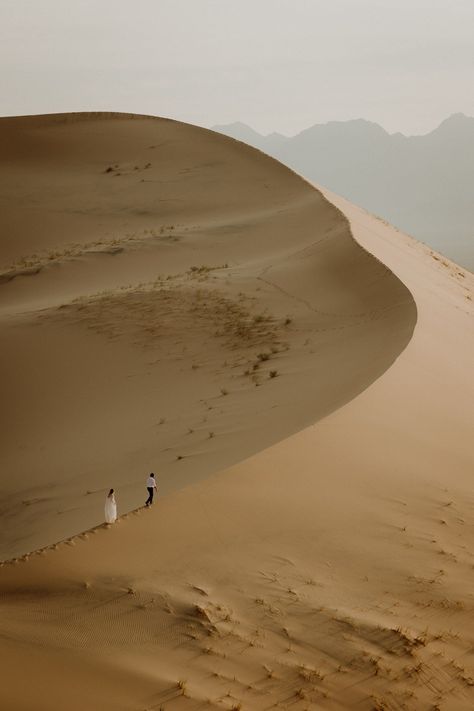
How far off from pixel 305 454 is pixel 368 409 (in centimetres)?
124

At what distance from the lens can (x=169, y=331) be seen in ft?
45.8

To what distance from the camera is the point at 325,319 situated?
13.4 m

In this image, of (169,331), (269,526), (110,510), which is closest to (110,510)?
(110,510)

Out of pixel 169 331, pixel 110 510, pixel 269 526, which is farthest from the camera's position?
pixel 169 331

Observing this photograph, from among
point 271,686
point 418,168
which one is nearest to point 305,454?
point 271,686

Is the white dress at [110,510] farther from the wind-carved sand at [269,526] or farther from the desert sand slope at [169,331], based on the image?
the desert sand slope at [169,331]

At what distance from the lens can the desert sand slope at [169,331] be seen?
970 cm

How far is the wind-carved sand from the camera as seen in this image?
18.6 ft

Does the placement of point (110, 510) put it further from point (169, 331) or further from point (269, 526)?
point (169, 331)

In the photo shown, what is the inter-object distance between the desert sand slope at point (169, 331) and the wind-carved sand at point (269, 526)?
0.06 metres

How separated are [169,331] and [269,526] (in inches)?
282

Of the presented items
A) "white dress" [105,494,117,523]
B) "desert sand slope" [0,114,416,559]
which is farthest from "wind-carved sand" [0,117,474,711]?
"white dress" [105,494,117,523]

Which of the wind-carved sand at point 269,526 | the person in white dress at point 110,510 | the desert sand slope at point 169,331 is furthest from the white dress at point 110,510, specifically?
the desert sand slope at point 169,331

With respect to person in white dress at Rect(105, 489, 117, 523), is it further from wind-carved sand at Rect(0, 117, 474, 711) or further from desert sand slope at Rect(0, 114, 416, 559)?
desert sand slope at Rect(0, 114, 416, 559)
